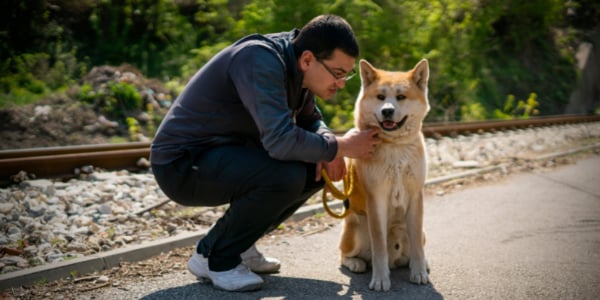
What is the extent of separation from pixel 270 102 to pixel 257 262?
1.32 meters

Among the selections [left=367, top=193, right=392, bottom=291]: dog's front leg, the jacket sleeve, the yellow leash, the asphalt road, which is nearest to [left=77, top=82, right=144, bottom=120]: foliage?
the asphalt road

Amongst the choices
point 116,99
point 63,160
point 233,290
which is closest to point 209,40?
point 116,99

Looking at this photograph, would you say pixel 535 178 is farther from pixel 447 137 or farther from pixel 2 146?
pixel 2 146

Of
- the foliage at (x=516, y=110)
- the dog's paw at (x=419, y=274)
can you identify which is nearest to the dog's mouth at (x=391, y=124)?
the dog's paw at (x=419, y=274)

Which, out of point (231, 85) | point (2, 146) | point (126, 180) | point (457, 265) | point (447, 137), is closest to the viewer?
point (231, 85)

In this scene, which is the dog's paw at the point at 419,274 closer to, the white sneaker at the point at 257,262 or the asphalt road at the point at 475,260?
the asphalt road at the point at 475,260

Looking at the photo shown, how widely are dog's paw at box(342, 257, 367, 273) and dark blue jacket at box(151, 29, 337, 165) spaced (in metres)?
1.03

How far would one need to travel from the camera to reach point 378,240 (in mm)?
3441

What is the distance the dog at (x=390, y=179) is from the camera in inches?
136

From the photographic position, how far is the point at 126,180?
588 cm

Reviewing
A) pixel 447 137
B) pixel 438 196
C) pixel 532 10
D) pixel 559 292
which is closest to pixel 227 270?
pixel 559 292

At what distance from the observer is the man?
3023 millimetres

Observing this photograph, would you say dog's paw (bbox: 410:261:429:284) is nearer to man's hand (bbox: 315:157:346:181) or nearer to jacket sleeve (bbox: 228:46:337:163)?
man's hand (bbox: 315:157:346:181)

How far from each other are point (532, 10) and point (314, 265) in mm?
25398
